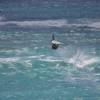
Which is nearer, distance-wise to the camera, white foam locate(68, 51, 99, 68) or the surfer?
white foam locate(68, 51, 99, 68)

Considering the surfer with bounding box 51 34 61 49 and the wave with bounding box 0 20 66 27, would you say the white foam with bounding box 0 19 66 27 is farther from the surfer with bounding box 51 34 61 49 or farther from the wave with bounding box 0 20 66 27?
the surfer with bounding box 51 34 61 49

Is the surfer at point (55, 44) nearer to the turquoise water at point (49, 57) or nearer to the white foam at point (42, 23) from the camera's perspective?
the turquoise water at point (49, 57)

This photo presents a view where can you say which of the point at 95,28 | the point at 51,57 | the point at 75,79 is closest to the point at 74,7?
the point at 95,28

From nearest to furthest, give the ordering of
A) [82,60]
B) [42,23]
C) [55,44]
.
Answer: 1. [82,60]
2. [55,44]
3. [42,23]

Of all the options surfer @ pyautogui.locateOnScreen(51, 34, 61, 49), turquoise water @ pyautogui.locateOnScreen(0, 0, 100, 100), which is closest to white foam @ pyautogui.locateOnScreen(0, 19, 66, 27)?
turquoise water @ pyautogui.locateOnScreen(0, 0, 100, 100)

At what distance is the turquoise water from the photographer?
29188mm

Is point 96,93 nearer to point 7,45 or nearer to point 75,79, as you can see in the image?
point 75,79

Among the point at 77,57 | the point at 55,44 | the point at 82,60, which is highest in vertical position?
the point at 55,44

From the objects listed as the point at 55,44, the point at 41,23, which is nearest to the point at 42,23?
the point at 41,23

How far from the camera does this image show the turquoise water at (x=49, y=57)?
1149 inches

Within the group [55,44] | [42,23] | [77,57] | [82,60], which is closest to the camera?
[82,60]

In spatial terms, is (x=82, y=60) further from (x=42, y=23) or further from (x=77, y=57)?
(x=42, y=23)

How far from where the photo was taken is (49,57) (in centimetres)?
3575

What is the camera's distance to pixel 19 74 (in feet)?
107
